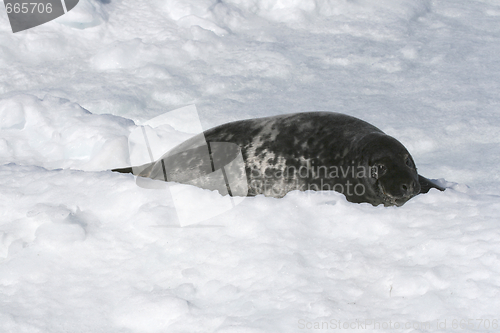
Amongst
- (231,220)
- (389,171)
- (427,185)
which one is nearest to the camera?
(231,220)

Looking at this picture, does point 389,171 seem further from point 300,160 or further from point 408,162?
point 300,160

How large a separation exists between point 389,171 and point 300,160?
0.58 meters

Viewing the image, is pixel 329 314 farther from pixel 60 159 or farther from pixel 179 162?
pixel 60 159

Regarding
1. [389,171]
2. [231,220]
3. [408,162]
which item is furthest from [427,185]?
[231,220]

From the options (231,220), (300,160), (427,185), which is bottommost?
(427,185)

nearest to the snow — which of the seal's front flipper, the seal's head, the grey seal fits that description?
the seal's front flipper

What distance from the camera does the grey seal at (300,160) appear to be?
272cm

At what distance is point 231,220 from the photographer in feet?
6.95

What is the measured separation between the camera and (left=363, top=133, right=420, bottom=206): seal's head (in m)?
2.56

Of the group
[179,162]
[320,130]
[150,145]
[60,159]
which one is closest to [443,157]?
[320,130]

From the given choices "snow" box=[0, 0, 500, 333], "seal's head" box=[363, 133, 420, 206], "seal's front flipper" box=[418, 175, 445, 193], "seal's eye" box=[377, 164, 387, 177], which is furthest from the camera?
"seal's front flipper" box=[418, 175, 445, 193]

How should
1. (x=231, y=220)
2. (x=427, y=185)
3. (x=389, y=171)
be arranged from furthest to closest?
(x=427, y=185) → (x=389, y=171) → (x=231, y=220)

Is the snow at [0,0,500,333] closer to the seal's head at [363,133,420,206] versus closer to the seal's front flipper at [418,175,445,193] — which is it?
the seal's front flipper at [418,175,445,193]

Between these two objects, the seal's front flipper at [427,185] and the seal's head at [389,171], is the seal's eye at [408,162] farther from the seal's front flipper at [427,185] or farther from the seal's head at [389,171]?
the seal's front flipper at [427,185]
